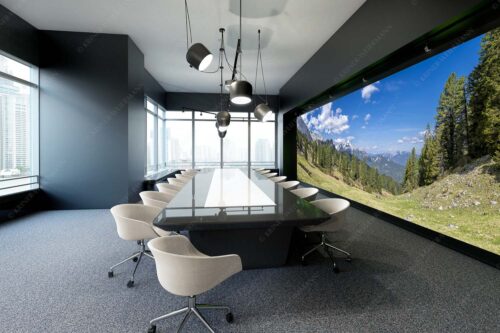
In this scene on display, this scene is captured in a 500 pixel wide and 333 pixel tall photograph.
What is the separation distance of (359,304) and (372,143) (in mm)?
3950

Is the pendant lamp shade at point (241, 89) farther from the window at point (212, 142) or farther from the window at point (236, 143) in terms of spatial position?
the window at point (236, 143)

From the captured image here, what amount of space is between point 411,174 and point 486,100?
1540 millimetres

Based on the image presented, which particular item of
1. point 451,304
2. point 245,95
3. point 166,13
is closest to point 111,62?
point 166,13

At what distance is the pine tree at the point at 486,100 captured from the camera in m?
2.91

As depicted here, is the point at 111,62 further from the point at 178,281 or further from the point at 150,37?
the point at 178,281

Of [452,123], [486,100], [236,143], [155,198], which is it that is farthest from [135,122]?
[486,100]

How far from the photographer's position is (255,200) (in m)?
2.61

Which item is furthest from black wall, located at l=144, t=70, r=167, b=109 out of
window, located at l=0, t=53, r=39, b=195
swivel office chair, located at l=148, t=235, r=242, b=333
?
swivel office chair, located at l=148, t=235, r=242, b=333

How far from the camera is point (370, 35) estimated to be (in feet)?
13.3

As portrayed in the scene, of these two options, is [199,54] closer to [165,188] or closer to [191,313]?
[165,188]

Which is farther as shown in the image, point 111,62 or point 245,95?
point 111,62

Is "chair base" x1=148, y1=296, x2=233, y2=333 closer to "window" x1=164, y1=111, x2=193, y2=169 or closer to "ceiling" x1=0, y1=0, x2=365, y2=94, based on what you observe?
"ceiling" x1=0, y1=0, x2=365, y2=94

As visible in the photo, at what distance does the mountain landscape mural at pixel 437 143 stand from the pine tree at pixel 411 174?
0.05 ft

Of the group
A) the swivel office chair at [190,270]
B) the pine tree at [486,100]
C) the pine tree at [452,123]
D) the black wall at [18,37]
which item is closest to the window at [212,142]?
the black wall at [18,37]
